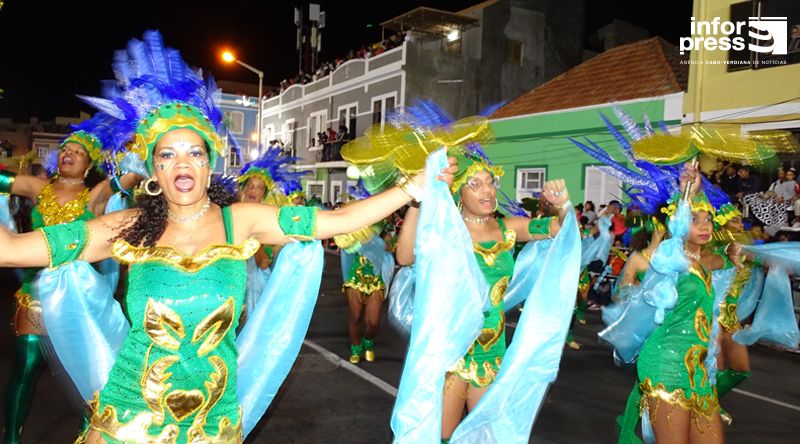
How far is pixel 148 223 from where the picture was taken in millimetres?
2520

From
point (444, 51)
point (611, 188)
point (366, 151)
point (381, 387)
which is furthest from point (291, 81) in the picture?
point (366, 151)

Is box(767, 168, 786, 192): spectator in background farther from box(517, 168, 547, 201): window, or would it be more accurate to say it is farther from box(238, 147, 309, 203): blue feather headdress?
box(238, 147, 309, 203): blue feather headdress

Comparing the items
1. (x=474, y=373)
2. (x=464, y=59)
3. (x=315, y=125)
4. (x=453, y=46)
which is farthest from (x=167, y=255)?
(x=315, y=125)

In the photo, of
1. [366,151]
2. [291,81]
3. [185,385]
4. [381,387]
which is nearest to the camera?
[185,385]

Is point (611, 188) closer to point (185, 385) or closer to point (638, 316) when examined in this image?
point (638, 316)

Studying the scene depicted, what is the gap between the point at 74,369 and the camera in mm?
2561

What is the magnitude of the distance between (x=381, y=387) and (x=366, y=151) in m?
3.43

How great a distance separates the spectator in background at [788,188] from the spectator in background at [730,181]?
69cm

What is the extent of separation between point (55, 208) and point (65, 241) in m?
2.40

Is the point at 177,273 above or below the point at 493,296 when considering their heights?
above

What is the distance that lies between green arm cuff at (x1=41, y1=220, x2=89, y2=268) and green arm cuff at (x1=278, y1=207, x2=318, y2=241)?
79cm

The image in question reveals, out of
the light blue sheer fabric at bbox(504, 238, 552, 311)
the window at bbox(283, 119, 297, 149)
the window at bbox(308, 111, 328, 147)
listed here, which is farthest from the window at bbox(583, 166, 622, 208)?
the window at bbox(283, 119, 297, 149)

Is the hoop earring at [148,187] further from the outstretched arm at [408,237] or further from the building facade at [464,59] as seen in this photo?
the building facade at [464,59]

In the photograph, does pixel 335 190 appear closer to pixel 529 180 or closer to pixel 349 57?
pixel 349 57
